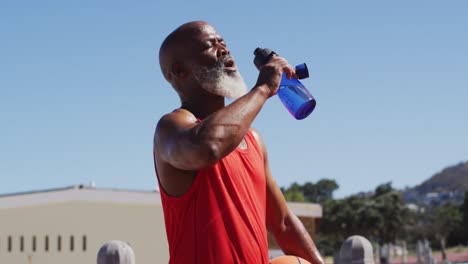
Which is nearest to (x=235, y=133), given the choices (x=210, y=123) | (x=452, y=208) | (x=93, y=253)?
(x=210, y=123)

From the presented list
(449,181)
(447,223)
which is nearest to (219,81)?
(447,223)

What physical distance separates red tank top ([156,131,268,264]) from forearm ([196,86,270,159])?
196mm

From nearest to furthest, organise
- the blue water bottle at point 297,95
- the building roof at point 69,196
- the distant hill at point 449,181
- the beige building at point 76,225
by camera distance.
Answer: the blue water bottle at point 297,95 < the beige building at point 76,225 < the building roof at point 69,196 < the distant hill at point 449,181

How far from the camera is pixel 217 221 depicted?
2434mm

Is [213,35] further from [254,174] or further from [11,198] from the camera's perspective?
[11,198]

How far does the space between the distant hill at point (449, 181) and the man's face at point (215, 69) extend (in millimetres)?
180944

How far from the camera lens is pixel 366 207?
5597cm

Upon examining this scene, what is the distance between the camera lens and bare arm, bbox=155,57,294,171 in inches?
88.9

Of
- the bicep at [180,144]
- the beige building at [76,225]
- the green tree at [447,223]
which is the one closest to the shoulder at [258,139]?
the bicep at [180,144]

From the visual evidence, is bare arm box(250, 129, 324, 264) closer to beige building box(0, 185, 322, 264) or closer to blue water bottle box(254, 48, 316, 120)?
blue water bottle box(254, 48, 316, 120)

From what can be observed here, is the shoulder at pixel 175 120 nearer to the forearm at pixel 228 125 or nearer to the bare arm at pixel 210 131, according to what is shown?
the bare arm at pixel 210 131

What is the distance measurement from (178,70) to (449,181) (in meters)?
196

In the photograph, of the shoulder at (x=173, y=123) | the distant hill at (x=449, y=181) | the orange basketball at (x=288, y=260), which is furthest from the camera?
the distant hill at (x=449, y=181)

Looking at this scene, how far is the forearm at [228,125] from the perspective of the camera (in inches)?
88.9
